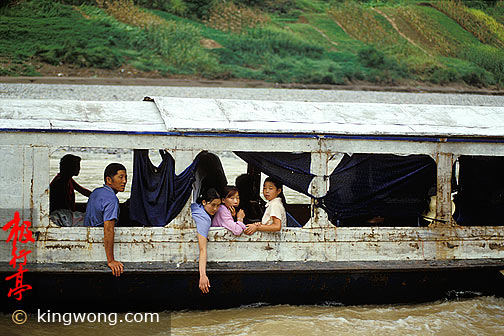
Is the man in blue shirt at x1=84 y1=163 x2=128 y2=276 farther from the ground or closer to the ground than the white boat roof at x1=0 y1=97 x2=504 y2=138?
closer to the ground

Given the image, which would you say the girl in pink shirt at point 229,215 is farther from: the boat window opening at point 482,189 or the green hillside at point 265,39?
the green hillside at point 265,39

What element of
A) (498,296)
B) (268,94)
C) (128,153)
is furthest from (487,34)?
(498,296)

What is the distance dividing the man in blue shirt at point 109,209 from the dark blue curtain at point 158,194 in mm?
218

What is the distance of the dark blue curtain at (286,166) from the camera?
645 centimetres

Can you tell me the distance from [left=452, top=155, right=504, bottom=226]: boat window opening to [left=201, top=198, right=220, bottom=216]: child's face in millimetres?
2740

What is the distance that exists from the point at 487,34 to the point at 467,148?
2860cm

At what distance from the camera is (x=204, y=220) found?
6.25 metres

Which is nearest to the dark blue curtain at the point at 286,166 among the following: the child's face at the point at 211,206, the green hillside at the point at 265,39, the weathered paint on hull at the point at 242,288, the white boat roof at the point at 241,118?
the white boat roof at the point at 241,118

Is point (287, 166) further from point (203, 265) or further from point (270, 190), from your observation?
point (203, 265)

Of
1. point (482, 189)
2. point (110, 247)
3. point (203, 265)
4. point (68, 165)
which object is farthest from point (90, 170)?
point (482, 189)

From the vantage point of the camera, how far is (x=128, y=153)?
19.1 meters

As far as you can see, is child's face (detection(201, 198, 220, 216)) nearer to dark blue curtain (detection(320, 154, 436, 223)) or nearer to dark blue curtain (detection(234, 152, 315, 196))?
dark blue curtain (detection(234, 152, 315, 196))

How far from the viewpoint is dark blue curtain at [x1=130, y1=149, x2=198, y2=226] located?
20.7 ft

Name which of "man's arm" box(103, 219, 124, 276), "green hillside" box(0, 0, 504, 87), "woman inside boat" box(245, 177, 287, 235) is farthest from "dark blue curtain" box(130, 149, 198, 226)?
"green hillside" box(0, 0, 504, 87)
